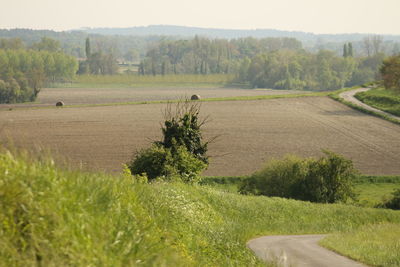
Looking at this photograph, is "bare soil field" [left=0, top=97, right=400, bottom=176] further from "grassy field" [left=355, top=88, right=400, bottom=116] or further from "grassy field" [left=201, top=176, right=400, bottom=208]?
"grassy field" [left=355, top=88, right=400, bottom=116]

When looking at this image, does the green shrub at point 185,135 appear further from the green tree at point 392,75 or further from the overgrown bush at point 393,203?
the green tree at point 392,75

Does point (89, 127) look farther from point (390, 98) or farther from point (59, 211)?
point (59, 211)

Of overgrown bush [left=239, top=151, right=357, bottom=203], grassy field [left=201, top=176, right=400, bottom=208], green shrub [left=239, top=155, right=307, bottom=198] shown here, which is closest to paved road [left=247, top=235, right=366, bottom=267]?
overgrown bush [left=239, top=151, right=357, bottom=203]

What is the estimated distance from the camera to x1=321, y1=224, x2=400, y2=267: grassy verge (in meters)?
21.1

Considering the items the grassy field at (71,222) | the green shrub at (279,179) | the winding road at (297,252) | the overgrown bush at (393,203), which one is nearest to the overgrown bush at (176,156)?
the winding road at (297,252)

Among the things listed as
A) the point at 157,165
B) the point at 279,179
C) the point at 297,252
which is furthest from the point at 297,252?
the point at 279,179

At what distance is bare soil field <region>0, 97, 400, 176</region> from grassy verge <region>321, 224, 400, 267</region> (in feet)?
93.1

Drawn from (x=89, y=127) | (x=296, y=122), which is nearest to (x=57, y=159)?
(x=89, y=127)

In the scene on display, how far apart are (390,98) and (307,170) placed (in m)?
74.5

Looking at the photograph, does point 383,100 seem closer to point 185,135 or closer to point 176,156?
point 185,135

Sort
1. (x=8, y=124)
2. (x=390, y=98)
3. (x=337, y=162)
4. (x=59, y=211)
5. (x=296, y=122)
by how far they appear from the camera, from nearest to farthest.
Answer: (x=59, y=211)
(x=337, y=162)
(x=8, y=124)
(x=296, y=122)
(x=390, y=98)

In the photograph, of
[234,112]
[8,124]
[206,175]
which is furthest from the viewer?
[234,112]

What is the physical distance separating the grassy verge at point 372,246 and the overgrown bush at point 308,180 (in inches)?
826

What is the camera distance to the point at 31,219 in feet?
29.6
